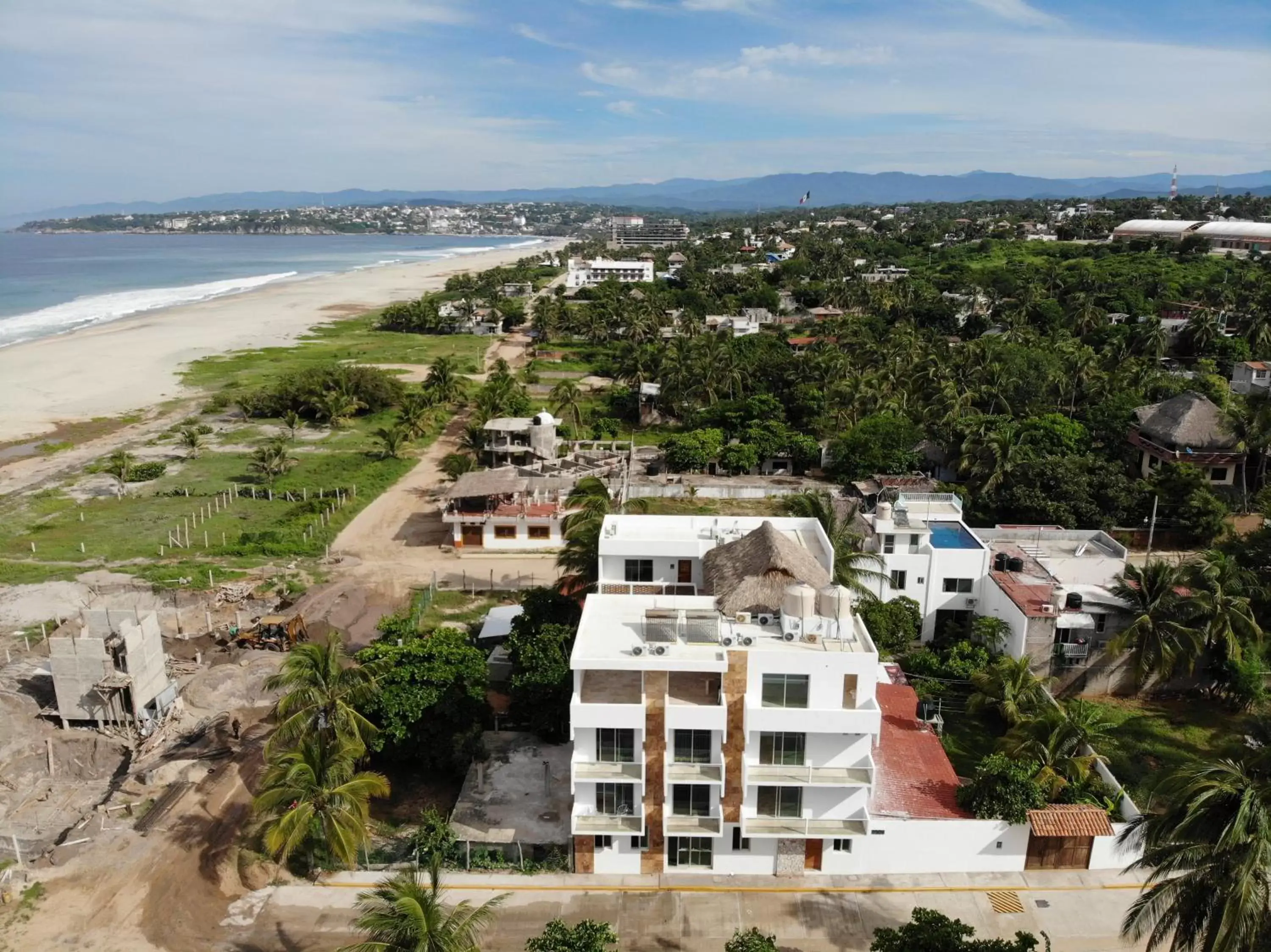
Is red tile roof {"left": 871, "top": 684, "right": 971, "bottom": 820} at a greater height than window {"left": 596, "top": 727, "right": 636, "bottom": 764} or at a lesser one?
lesser

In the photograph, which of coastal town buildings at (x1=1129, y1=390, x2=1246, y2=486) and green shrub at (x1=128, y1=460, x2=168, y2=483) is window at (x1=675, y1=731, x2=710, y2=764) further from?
green shrub at (x1=128, y1=460, x2=168, y2=483)

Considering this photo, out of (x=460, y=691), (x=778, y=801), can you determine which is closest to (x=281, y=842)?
Result: (x=460, y=691)

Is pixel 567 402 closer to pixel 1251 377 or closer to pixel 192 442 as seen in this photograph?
pixel 192 442

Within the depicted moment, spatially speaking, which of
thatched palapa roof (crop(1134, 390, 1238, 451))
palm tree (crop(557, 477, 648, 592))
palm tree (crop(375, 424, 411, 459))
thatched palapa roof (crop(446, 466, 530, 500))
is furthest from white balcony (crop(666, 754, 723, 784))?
palm tree (crop(375, 424, 411, 459))

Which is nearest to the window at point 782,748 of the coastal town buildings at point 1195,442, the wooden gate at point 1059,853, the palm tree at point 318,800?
the wooden gate at point 1059,853

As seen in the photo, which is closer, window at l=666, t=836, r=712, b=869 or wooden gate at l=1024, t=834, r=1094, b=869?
window at l=666, t=836, r=712, b=869

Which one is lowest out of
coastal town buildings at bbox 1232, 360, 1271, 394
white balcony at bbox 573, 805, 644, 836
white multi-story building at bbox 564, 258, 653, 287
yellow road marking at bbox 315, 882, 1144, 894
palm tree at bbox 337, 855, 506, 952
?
yellow road marking at bbox 315, 882, 1144, 894
